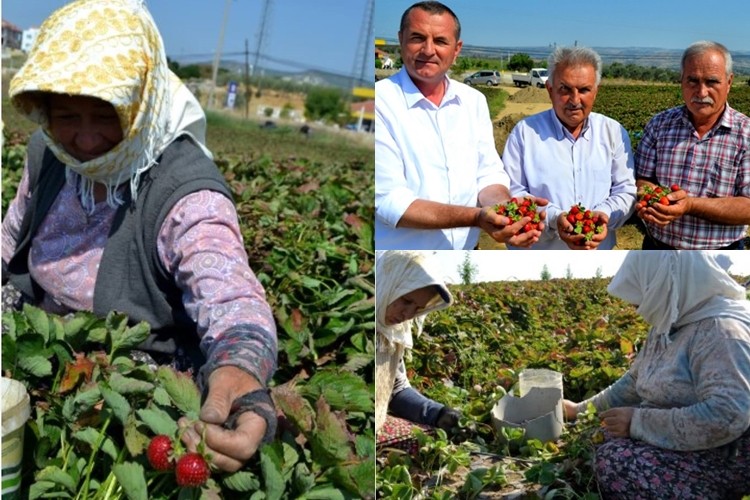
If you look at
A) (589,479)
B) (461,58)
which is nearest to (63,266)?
(461,58)

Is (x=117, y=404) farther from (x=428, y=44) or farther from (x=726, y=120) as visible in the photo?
(x=726, y=120)

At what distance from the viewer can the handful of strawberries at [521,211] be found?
1828 millimetres

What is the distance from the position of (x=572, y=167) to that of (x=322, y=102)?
33377 mm

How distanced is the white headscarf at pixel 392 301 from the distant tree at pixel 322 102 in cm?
3121

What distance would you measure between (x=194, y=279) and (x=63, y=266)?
0.55 meters

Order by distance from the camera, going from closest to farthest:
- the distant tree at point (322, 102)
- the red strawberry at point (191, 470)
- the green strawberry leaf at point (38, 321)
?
the red strawberry at point (191, 470)
the green strawberry leaf at point (38, 321)
the distant tree at point (322, 102)

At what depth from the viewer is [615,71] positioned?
1.81m

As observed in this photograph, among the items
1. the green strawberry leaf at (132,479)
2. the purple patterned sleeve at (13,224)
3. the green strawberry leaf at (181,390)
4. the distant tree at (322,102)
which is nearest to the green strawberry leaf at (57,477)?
the green strawberry leaf at (132,479)

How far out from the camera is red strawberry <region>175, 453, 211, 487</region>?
1.45 meters

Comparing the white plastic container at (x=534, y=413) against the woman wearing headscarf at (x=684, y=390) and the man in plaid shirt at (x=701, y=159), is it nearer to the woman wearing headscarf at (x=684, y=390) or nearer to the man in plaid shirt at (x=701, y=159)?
the woman wearing headscarf at (x=684, y=390)

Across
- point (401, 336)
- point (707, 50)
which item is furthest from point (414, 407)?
point (707, 50)

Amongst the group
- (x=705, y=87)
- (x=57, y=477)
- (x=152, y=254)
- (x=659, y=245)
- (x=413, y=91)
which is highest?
(x=705, y=87)

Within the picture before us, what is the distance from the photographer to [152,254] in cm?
224

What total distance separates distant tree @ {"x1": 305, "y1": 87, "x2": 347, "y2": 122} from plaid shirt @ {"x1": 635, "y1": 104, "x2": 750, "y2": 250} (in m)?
31.4
